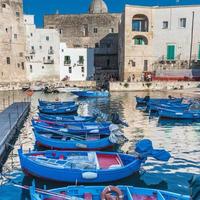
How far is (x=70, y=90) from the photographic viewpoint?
5181 centimetres

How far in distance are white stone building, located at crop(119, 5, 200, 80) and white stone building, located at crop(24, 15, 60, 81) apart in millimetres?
12798

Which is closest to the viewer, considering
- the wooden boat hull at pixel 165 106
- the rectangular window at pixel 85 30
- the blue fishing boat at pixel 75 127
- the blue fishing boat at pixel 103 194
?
the blue fishing boat at pixel 103 194

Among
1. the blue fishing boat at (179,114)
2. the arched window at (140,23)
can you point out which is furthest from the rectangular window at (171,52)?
the blue fishing boat at (179,114)

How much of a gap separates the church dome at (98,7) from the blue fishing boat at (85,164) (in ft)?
211

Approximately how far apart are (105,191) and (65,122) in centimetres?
1243

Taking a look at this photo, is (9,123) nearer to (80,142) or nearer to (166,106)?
(80,142)

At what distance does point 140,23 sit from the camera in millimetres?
58375

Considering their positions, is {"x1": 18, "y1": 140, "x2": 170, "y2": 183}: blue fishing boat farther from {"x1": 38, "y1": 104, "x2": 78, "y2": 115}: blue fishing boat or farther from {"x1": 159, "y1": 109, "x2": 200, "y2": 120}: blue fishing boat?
{"x1": 38, "y1": 104, "x2": 78, "y2": 115}: blue fishing boat

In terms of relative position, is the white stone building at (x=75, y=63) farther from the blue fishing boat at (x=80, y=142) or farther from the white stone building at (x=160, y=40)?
the blue fishing boat at (x=80, y=142)

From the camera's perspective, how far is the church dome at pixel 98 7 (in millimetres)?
75369

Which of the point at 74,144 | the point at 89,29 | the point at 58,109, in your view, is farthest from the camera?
the point at 89,29

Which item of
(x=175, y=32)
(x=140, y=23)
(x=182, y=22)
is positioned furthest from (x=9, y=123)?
(x=182, y=22)

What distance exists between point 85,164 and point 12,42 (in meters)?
48.2

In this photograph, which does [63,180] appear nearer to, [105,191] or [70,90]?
[105,191]
